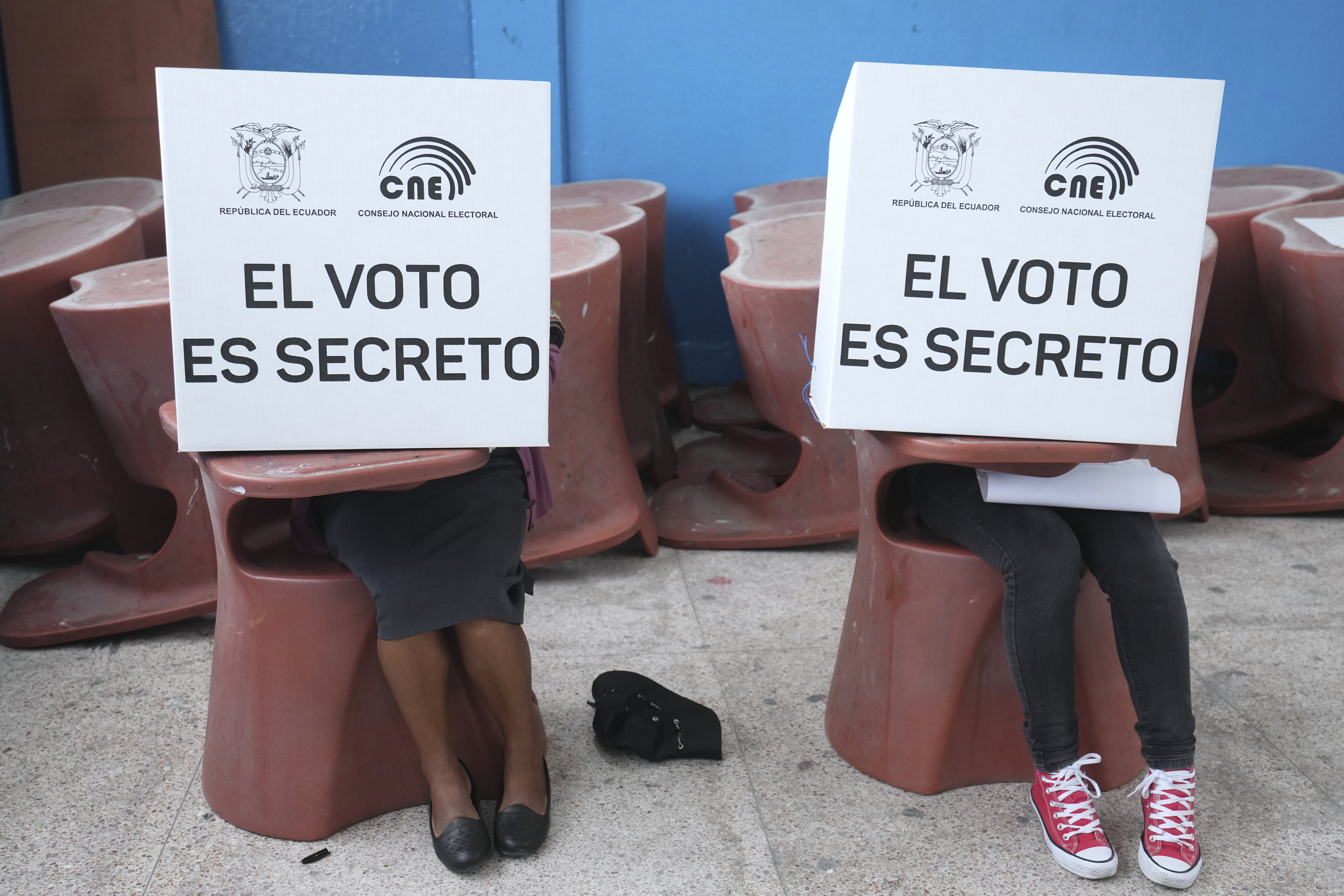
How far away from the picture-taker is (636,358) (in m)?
2.99

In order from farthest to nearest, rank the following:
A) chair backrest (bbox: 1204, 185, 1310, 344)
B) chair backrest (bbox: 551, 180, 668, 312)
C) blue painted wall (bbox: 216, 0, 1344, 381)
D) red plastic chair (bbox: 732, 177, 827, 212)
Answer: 1. blue painted wall (bbox: 216, 0, 1344, 381)
2. red plastic chair (bbox: 732, 177, 827, 212)
3. chair backrest (bbox: 551, 180, 668, 312)
4. chair backrest (bbox: 1204, 185, 1310, 344)

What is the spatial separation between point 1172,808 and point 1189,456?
131 cm

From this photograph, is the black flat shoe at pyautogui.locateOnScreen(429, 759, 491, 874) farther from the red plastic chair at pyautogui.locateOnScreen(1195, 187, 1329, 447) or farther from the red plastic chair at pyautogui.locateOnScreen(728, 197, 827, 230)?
the red plastic chair at pyautogui.locateOnScreen(1195, 187, 1329, 447)

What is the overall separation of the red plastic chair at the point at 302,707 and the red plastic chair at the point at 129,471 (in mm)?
563

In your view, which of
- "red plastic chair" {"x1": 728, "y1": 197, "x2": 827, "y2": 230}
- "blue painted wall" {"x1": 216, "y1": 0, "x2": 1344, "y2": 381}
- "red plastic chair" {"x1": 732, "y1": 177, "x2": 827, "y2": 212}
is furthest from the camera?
"blue painted wall" {"x1": 216, "y1": 0, "x2": 1344, "y2": 381}

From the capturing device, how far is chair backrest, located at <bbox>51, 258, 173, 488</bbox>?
1.95 m

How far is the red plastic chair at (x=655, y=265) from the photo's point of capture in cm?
329

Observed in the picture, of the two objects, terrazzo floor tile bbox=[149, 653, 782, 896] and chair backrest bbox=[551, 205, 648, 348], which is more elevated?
chair backrest bbox=[551, 205, 648, 348]

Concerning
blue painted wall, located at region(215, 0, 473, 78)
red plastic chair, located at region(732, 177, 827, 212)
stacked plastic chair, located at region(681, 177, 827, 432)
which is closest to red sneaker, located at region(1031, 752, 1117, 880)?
stacked plastic chair, located at region(681, 177, 827, 432)

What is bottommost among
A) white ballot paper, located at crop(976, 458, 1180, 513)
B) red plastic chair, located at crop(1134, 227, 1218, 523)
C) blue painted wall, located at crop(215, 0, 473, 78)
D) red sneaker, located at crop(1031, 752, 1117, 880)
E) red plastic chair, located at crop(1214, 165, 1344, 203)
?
red sneaker, located at crop(1031, 752, 1117, 880)

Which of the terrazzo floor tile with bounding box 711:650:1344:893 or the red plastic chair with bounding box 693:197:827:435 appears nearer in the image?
the terrazzo floor tile with bounding box 711:650:1344:893

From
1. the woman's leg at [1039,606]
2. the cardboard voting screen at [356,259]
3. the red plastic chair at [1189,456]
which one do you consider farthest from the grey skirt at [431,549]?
the red plastic chair at [1189,456]

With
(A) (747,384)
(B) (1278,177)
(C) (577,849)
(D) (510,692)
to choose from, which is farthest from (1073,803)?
(B) (1278,177)

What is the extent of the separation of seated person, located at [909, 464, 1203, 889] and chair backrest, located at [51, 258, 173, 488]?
4.73 feet
